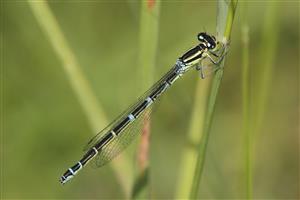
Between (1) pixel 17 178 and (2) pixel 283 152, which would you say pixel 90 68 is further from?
(2) pixel 283 152

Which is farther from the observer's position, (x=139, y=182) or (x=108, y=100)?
(x=108, y=100)

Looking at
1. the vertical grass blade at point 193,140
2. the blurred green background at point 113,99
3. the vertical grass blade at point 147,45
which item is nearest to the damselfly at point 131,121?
the vertical grass blade at point 193,140

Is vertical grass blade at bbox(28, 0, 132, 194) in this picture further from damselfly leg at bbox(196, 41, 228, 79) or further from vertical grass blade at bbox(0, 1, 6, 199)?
vertical grass blade at bbox(0, 1, 6, 199)

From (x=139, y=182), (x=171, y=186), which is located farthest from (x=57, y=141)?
(x=139, y=182)

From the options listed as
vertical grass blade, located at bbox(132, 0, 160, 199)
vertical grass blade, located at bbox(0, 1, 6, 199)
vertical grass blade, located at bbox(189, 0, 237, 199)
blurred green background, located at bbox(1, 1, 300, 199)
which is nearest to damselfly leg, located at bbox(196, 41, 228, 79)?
vertical grass blade, located at bbox(132, 0, 160, 199)

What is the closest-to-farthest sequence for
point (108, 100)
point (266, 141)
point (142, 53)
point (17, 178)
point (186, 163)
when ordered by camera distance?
point (142, 53) < point (186, 163) < point (17, 178) < point (108, 100) < point (266, 141)

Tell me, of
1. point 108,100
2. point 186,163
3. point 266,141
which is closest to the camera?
point 186,163
